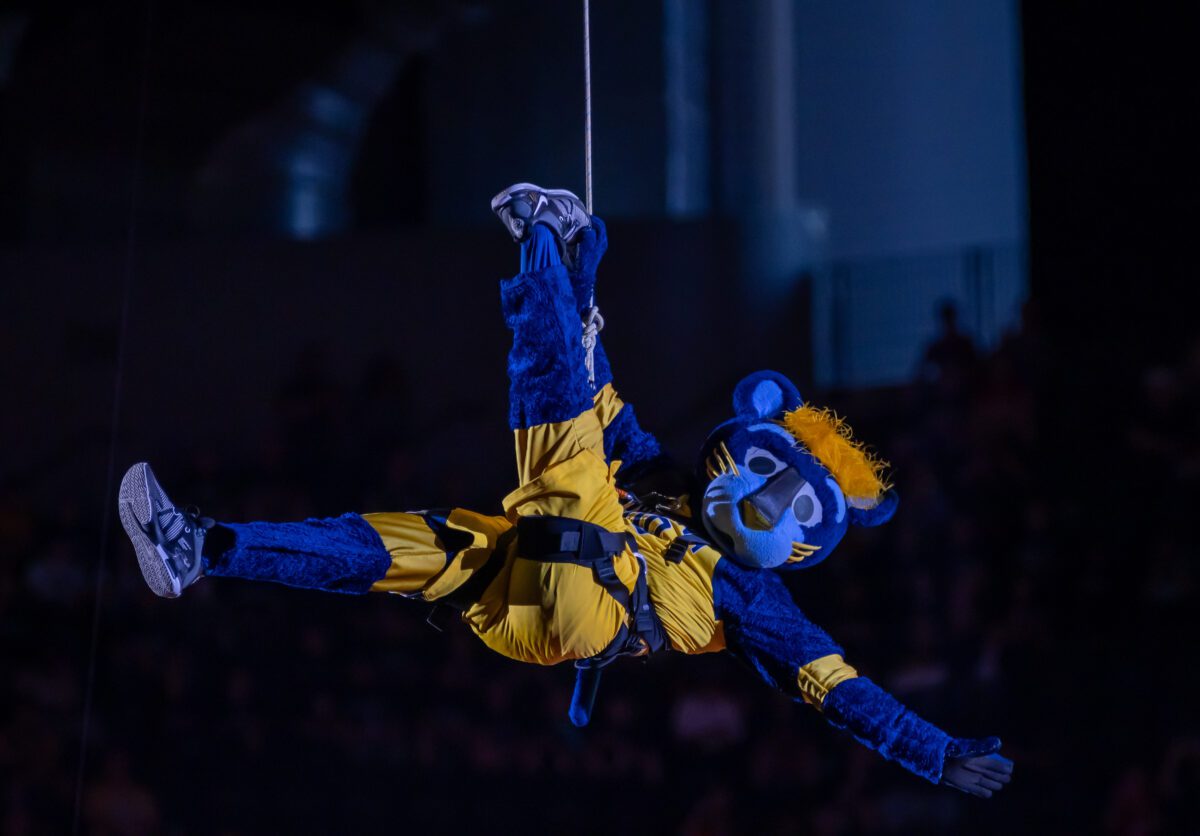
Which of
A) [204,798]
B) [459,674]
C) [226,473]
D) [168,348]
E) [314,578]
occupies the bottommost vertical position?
[204,798]

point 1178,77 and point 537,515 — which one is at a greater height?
point 1178,77

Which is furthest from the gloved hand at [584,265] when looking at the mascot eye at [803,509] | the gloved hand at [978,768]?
the gloved hand at [978,768]

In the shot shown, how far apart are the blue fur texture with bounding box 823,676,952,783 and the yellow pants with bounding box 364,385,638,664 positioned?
404 mm

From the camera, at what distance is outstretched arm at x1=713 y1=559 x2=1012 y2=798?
2.45 meters

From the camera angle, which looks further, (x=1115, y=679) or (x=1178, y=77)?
(x=1178, y=77)

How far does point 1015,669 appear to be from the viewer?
176 inches

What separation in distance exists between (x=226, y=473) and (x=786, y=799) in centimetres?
250

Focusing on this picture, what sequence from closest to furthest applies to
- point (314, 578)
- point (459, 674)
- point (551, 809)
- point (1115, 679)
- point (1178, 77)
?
point (314, 578), point (1115, 679), point (551, 809), point (459, 674), point (1178, 77)

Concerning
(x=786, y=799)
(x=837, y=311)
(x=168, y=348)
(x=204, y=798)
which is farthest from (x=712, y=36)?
A: (x=204, y=798)

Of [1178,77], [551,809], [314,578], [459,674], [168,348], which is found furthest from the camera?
[168,348]

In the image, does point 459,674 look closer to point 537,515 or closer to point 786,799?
point 786,799

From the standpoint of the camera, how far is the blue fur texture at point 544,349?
7.84 ft

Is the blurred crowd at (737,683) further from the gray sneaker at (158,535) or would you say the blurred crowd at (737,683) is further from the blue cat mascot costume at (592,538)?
the gray sneaker at (158,535)

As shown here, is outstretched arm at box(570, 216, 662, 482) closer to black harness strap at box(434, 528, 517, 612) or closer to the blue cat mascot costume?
the blue cat mascot costume
